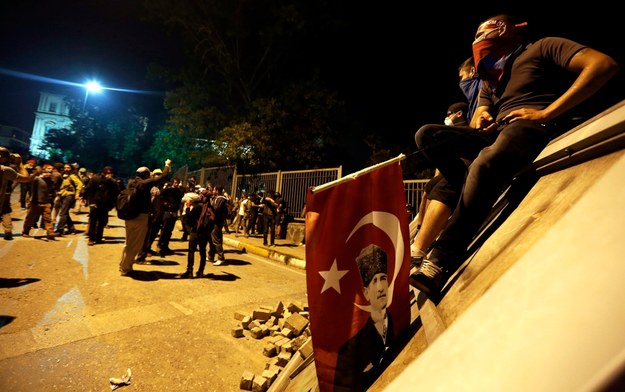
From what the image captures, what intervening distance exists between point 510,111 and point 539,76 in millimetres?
271

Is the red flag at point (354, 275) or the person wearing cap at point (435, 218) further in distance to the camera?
the person wearing cap at point (435, 218)

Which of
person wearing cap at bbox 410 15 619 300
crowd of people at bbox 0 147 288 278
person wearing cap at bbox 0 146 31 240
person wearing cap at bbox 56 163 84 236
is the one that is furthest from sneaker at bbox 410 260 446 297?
person wearing cap at bbox 56 163 84 236

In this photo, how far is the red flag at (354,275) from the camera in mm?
1585

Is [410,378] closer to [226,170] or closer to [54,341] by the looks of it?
[54,341]

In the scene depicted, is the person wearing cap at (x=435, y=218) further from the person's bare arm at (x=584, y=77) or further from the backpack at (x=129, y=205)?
the backpack at (x=129, y=205)

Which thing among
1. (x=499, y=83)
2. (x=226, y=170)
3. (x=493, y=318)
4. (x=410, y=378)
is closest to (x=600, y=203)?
(x=493, y=318)

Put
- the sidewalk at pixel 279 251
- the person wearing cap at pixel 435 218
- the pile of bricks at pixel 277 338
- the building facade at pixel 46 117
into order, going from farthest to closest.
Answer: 1. the building facade at pixel 46 117
2. the sidewalk at pixel 279 251
3. the pile of bricks at pixel 277 338
4. the person wearing cap at pixel 435 218

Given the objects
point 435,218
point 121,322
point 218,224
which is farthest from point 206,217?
point 435,218

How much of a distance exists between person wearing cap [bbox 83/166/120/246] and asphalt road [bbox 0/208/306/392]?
127cm

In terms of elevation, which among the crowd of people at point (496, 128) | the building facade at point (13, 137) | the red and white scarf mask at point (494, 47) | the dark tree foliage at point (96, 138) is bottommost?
the crowd of people at point (496, 128)

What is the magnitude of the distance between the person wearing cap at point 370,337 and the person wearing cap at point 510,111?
26cm

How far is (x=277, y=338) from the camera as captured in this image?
3449 mm

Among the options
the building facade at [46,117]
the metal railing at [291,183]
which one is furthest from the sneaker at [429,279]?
the building facade at [46,117]

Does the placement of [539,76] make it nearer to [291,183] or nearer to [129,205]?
[129,205]
